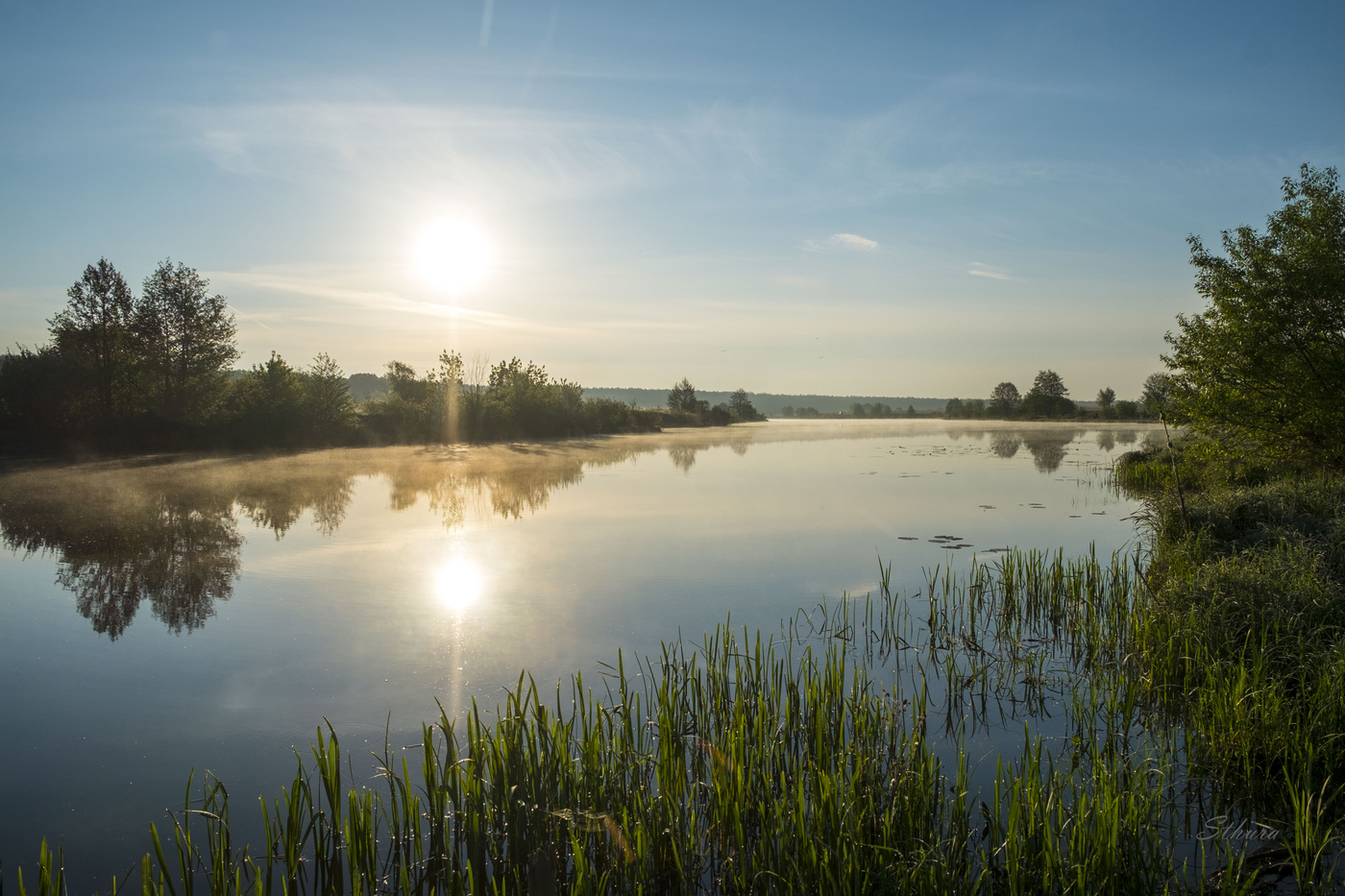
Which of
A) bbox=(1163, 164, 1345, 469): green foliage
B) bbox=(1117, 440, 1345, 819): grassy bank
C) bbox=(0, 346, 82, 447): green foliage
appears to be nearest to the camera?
bbox=(1117, 440, 1345, 819): grassy bank

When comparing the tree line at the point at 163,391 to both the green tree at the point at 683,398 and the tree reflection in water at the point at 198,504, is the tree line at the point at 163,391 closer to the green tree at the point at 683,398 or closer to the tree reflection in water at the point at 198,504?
the tree reflection in water at the point at 198,504

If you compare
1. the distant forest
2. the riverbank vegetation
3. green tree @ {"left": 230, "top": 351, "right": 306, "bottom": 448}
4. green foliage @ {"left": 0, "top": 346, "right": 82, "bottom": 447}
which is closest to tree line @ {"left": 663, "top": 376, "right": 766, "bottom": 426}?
the distant forest

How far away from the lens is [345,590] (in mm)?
8438

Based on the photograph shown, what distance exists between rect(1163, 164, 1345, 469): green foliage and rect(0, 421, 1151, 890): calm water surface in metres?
2.74

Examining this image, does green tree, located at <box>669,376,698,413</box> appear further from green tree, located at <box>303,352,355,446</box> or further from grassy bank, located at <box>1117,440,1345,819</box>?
grassy bank, located at <box>1117,440,1345,819</box>

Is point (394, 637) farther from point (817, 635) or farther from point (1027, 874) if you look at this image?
point (1027, 874)

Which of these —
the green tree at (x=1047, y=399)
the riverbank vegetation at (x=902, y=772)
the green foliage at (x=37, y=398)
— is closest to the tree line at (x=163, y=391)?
the green foliage at (x=37, y=398)

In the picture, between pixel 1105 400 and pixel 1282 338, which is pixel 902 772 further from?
pixel 1105 400

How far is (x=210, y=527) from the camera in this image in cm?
1241

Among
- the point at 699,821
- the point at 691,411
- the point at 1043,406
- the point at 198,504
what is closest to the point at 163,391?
the point at 198,504

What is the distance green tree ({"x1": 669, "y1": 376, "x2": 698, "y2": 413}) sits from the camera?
70.4 metres

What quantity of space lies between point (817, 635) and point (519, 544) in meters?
5.86

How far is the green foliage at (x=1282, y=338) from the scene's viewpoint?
467 inches

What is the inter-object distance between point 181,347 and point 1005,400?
77.7 m
